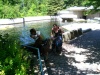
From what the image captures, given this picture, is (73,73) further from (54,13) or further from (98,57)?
(54,13)

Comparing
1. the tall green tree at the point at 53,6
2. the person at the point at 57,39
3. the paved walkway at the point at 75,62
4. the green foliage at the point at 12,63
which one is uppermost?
the green foliage at the point at 12,63

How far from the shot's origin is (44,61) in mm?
9875

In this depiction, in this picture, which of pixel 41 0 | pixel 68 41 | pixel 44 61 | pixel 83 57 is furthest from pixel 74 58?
pixel 41 0

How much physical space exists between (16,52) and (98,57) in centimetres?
701

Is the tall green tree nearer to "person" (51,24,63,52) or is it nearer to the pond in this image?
the pond

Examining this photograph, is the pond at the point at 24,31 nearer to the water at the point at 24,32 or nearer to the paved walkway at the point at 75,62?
the water at the point at 24,32

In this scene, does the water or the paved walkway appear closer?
the paved walkway

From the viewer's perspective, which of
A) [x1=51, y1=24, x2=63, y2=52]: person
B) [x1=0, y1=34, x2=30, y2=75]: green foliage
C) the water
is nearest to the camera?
[x1=0, y1=34, x2=30, y2=75]: green foliage

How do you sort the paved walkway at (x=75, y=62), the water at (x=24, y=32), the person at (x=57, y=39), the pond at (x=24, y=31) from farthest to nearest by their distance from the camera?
the pond at (x=24, y=31) < the water at (x=24, y=32) < the person at (x=57, y=39) < the paved walkway at (x=75, y=62)

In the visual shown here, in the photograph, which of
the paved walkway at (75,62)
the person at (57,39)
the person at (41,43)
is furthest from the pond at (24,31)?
the person at (41,43)

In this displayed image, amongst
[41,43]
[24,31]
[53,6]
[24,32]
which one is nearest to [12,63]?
[41,43]

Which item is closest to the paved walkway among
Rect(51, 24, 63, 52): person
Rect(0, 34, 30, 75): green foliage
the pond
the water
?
Rect(51, 24, 63, 52): person

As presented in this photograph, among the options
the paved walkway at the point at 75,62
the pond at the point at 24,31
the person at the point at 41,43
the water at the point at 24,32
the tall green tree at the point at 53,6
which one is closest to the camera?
the paved walkway at the point at 75,62

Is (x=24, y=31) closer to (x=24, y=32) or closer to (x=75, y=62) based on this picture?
(x=24, y=32)
